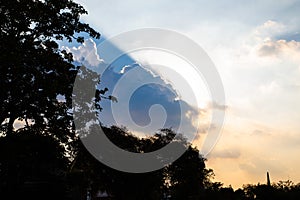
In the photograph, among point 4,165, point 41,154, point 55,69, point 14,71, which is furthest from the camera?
point 41,154

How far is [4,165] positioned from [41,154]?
6059 mm

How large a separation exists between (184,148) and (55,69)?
186 ft

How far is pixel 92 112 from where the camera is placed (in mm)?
26109

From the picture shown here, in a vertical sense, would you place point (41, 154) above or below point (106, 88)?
below

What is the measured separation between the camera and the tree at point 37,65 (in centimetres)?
2270

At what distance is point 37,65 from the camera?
23234 mm

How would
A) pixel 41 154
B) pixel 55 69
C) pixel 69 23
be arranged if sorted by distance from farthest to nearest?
pixel 41 154 → pixel 69 23 → pixel 55 69

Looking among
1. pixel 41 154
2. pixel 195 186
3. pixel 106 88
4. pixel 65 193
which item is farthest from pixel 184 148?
pixel 106 88

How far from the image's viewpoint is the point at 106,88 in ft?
86.4

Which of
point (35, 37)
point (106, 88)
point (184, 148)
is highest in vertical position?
point (184, 148)

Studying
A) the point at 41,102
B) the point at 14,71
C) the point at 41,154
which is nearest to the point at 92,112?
the point at 41,102

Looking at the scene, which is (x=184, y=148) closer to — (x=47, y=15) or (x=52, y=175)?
(x=52, y=175)

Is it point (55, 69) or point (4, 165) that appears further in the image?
point (4, 165)

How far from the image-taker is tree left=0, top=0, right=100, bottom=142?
22.7 m
